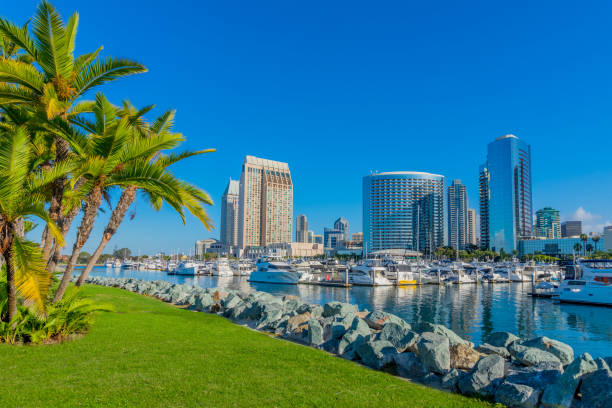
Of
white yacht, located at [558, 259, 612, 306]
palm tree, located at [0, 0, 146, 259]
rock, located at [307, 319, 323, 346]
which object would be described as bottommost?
white yacht, located at [558, 259, 612, 306]

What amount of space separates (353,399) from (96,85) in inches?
410

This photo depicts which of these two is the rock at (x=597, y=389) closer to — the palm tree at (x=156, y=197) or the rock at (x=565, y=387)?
the rock at (x=565, y=387)

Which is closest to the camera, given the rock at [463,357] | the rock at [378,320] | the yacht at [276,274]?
the rock at [463,357]

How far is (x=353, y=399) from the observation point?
6.57 m

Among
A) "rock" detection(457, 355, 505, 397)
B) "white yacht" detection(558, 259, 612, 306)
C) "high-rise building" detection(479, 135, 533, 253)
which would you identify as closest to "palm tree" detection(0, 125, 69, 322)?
"rock" detection(457, 355, 505, 397)

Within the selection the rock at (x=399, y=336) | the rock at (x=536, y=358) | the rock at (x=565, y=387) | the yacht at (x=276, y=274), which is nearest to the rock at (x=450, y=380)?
the rock at (x=565, y=387)

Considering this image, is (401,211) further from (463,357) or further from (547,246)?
(463,357)

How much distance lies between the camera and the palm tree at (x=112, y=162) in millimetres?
10234

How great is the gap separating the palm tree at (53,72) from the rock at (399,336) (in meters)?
9.39

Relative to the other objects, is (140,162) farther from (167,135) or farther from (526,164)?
(526,164)

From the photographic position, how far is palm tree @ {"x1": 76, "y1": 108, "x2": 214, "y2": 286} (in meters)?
11.4

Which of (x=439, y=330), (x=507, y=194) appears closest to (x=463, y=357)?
(x=439, y=330)

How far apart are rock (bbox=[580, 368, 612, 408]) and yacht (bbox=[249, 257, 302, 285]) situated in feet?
186

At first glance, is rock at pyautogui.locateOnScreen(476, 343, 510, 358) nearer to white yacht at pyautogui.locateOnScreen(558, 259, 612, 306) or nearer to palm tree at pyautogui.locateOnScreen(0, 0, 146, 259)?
palm tree at pyautogui.locateOnScreen(0, 0, 146, 259)
